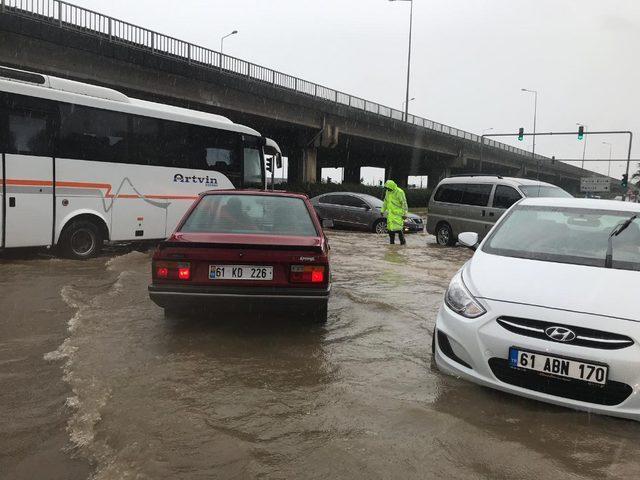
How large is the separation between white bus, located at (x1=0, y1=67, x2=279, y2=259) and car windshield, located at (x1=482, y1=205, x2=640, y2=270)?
784 centimetres

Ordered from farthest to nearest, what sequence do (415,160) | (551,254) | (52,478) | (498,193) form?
1. (415,160)
2. (498,193)
3. (551,254)
4. (52,478)

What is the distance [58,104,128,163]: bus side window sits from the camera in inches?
372

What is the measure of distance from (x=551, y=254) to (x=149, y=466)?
3313mm

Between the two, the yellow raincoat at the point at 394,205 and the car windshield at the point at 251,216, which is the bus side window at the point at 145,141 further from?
the yellow raincoat at the point at 394,205

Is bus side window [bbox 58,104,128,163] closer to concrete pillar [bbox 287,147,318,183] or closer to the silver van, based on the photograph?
the silver van

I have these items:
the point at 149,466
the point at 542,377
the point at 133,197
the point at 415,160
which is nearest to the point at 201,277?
the point at 149,466

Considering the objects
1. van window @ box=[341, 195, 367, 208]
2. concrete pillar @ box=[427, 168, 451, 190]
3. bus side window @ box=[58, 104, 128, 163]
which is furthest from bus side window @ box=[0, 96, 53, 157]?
concrete pillar @ box=[427, 168, 451, 190]

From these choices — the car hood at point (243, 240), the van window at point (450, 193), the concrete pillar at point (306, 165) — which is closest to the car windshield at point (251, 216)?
the car hood at point (243, 240)

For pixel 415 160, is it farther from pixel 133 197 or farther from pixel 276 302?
pixel 276 302

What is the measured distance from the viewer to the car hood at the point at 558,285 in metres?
3.30

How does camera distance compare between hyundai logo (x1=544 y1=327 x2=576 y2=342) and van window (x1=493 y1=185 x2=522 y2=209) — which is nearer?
hyundai logo (x1=544 y1=327 x2=576 y2=342)

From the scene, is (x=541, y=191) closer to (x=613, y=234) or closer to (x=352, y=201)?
(x=352, y=201)

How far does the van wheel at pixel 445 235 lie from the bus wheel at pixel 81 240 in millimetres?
9204

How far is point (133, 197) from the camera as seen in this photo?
1056 centimetres
